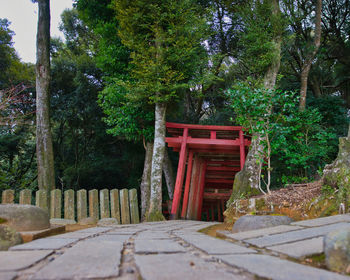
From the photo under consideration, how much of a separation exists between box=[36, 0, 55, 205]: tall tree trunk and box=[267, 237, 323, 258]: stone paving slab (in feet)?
20.5

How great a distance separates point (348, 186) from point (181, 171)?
4.88 meters

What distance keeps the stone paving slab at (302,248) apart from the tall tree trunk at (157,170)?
4.74 m

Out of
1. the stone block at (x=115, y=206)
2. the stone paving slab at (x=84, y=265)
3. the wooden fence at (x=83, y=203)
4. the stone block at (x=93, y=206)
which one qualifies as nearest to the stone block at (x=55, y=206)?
the wooden fence at (x=83, y=203)

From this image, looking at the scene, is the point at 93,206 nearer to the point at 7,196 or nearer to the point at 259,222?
the point at 7,196

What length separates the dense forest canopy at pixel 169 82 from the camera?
6742mm

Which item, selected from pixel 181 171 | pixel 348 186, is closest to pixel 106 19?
pixel 181 171

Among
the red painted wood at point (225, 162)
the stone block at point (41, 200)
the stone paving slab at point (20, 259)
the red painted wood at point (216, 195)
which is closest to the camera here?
the stone paving slab at point (20, 259)

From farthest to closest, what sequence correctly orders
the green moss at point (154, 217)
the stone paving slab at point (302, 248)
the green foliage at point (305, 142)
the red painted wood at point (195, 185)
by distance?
1. the red painted wood at point (195, 185)
2. the green foliage at point (305, 142)
3. the green moss at point (154, 217)
4. the stone paving slab at point (302, 248)

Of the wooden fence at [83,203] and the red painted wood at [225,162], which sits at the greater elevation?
the red painted wood at [225,162]

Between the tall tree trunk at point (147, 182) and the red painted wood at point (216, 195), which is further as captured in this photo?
the red painted wood at point (216, 195)

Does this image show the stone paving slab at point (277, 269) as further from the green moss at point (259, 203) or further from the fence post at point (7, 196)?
the fence post at point (7, 196)

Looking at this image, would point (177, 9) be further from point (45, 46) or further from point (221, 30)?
point (221, 30)

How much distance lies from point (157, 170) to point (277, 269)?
548 cm

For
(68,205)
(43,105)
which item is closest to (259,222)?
(68,205)
